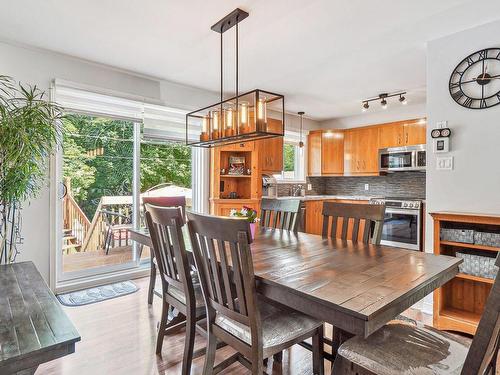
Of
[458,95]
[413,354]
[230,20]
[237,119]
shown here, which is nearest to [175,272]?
[237,119]

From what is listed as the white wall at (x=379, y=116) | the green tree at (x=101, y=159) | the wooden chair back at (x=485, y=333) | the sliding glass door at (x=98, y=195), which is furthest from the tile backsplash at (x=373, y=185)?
the wooden chair back at (x=485, y=333)

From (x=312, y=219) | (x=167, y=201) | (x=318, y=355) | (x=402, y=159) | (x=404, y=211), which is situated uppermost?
(x=402, y=159)

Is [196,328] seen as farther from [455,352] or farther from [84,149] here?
[84,149]

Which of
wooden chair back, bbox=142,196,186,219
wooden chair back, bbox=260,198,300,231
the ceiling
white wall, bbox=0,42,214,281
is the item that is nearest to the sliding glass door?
white wall, bbox=0,42,214,281

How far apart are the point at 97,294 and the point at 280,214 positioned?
213cm

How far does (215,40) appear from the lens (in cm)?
286

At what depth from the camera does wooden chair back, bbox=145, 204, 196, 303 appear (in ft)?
5.69

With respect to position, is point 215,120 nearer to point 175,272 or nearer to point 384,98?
point 175,272

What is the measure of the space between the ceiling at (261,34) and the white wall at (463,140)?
0.35ft

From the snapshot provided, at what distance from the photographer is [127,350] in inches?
85.6

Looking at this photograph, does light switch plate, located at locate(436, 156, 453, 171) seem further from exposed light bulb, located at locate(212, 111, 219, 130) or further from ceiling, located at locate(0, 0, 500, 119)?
exposed light bulb, located at locate(212, 111, 219, 130)

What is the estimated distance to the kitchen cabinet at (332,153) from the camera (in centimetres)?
584

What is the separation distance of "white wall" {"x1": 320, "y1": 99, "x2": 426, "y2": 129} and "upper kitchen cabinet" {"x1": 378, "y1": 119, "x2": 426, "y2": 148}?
29 centimetres

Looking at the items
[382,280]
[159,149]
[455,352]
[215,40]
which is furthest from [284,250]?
[159,149]
